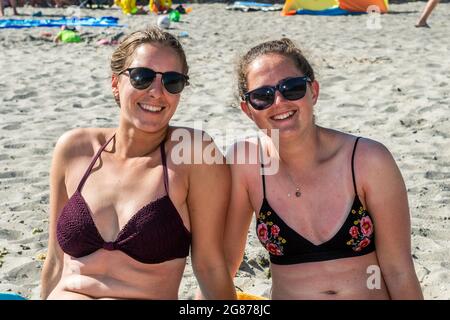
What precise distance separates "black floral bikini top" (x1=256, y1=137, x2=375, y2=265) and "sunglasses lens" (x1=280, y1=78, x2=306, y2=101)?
0.28 meters

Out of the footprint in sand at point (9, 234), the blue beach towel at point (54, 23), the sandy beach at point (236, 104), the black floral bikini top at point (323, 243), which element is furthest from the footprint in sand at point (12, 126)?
the blue beach towel at point (54, 23)

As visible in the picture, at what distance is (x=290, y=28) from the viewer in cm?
1203

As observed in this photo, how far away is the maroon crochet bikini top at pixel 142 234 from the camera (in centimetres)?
227

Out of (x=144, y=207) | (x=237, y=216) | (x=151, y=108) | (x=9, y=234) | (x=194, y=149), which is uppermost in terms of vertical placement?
(x=151, y=108)

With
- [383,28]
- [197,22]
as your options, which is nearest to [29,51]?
[197,22]

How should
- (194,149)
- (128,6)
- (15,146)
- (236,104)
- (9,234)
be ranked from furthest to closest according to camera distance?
(128,6), (15,146), (9,234), (236,104), (194,149)

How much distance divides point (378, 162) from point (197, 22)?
11.7 m

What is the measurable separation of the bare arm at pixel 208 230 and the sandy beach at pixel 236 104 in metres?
0.45

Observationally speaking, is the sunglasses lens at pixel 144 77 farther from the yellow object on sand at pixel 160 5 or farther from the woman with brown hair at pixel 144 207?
the yellow object on sand at pixel 160 5

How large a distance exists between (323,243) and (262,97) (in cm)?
55

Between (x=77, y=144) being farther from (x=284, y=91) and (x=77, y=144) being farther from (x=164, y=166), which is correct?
(x=284, y=91)

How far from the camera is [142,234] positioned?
2.26 metres

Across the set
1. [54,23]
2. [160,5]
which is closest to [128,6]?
[160,5]
